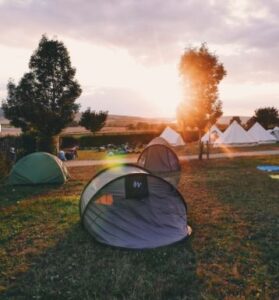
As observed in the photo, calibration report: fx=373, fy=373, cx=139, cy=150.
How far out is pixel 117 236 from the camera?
327 inches

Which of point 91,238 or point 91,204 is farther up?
point 91,204

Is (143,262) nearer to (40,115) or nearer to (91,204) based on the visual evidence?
(91,204)

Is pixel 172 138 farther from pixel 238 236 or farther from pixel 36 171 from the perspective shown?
pixel 238 236

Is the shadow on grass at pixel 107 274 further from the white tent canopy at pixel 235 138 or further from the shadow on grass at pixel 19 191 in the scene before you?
the white tent canopy at pixel 235 138

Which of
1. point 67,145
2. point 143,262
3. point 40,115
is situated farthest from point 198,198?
point 67,145

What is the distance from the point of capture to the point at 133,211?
28.4ft

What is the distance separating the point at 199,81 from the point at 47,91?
13080mm

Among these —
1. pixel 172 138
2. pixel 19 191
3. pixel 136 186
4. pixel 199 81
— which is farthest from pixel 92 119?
pixel 136 186

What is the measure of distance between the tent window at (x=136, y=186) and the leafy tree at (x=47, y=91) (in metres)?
23.8

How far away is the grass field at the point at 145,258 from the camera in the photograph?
6.08m

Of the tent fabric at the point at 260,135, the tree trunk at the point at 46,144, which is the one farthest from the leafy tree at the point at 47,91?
the tent fabric at the point at 260,135

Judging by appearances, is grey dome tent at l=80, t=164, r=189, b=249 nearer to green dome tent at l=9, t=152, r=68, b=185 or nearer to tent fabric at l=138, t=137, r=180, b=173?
green dome tent at l=9, t=152, r=68, b=185

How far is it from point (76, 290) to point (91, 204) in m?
2.85

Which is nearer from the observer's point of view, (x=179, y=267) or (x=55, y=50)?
(x=179, y=267)
